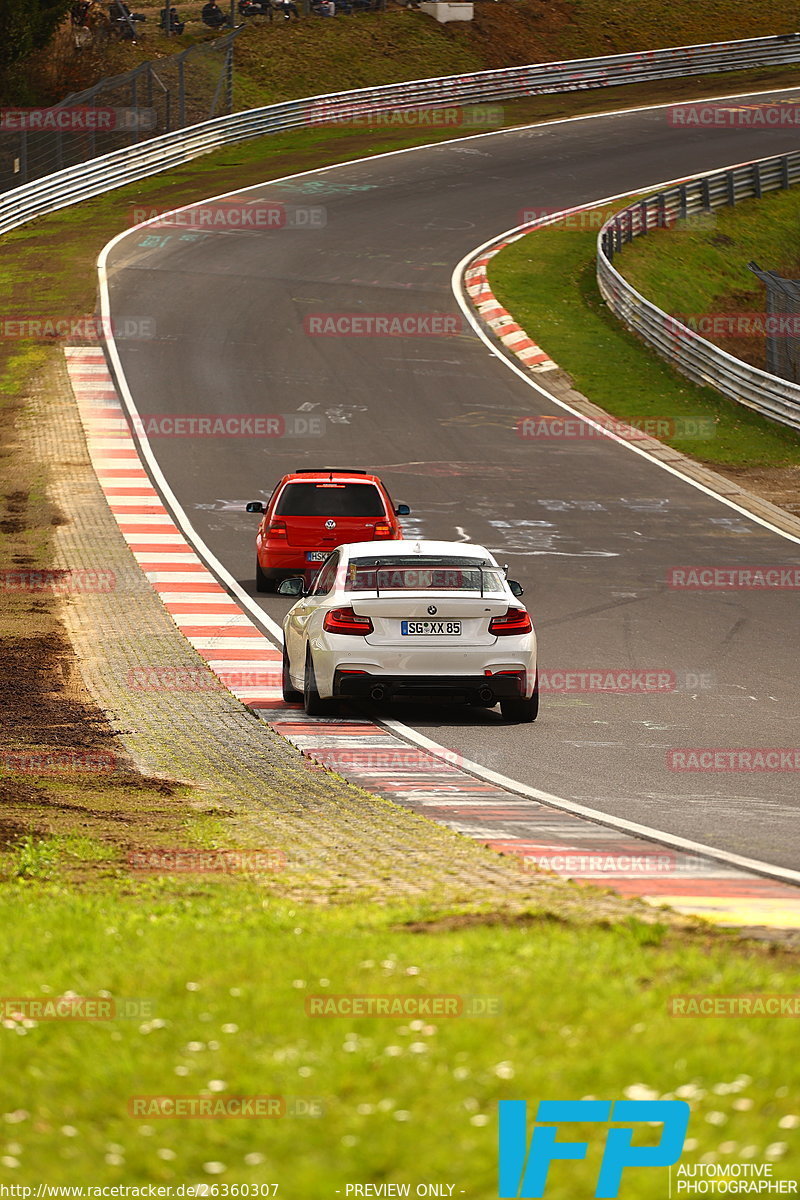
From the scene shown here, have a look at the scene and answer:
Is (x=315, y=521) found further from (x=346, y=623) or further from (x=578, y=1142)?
(x=578, y=1142)

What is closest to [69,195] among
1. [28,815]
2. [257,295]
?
[257,295]

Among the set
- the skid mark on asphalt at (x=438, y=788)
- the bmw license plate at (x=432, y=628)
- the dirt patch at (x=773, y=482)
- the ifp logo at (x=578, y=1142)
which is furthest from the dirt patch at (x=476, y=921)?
the dirt patch at (x=773, y=482)

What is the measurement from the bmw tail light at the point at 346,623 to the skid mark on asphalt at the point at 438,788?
2.70 feet

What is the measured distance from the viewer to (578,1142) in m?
4.26

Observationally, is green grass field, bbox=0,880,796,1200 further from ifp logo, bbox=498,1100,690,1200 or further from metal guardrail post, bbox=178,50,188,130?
metal guardrail post, bbox=178,50,188,130

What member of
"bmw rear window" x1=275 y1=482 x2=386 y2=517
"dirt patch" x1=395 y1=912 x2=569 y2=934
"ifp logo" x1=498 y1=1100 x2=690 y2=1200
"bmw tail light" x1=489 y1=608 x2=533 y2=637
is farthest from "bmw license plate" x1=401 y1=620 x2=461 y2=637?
"ifp logo" x1=498 y1=1100 x2=690 y2=1200

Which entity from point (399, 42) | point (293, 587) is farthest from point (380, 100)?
point (293, 587)

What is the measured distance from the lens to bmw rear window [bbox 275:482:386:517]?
21.4 meters

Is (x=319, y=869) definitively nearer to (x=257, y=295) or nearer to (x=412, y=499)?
(x=412, y=499)

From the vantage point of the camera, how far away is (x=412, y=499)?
89.2ft

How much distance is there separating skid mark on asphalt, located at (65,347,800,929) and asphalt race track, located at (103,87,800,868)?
49 centimetres

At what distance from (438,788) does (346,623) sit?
3.17 metres

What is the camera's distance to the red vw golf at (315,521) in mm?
21156

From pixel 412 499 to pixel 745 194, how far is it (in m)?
32.5
